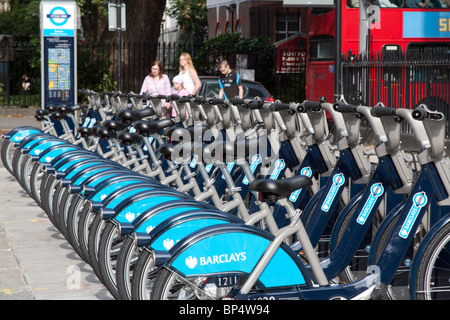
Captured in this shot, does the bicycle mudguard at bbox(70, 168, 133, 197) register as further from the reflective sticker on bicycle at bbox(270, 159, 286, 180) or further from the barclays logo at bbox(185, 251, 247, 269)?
the barclays logo at bbox(185, 251, 247, 269)

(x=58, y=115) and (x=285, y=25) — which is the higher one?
(x=285, y=25)

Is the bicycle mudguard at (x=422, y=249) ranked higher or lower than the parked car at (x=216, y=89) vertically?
lower

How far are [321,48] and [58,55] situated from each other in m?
6.68

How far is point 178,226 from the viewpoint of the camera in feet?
12.6

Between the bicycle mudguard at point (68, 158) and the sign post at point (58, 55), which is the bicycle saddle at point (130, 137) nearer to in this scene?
the bicycle mudguard at point (68, 158)

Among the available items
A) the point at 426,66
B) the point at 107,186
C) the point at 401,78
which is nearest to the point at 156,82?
the point at 426,66

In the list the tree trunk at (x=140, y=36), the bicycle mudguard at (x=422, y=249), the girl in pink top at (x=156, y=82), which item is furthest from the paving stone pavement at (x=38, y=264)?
the tree trunk at (x=140, y=36)

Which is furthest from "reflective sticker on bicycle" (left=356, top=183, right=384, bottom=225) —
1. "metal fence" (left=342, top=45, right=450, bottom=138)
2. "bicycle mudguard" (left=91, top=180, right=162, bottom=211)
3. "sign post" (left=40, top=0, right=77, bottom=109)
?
"sign post" (left=40, top=0, right=77, bottom=109)

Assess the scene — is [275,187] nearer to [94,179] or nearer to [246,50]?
[94,179]

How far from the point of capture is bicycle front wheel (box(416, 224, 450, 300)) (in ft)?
12.4

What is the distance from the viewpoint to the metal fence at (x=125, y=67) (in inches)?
846

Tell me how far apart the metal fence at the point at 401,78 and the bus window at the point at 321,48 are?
171 cm

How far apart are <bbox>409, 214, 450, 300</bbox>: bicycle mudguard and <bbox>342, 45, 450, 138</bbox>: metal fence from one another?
9685 mm
